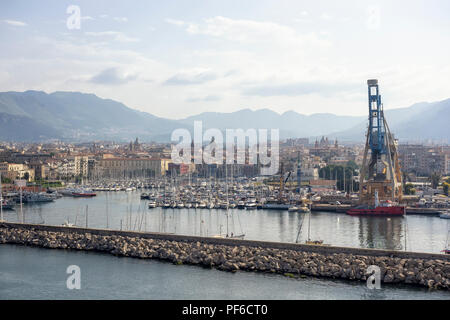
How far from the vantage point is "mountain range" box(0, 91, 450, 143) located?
12888 centimetres

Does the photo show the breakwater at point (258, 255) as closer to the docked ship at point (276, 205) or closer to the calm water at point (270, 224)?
the calm water at point (270, 224)

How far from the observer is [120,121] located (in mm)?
178375

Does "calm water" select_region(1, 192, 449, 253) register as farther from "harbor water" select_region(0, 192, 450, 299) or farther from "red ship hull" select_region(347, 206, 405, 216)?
"red ship hull" select_region(347, 206, 405, 216)

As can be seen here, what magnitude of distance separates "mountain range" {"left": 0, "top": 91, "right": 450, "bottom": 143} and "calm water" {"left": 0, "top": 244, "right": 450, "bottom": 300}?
108 meters

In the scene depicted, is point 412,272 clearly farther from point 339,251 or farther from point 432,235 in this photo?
point 432,235

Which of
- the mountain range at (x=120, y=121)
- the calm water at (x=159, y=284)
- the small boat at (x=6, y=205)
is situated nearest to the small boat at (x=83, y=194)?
the small boat at (x=6, y=205)

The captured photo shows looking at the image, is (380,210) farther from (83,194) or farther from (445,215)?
(83,194)

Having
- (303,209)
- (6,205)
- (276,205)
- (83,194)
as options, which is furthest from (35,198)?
(303,209)

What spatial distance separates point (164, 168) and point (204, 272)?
31.3m

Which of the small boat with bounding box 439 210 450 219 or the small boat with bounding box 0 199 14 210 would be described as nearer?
the small boat with bounding box 439 210 450 219

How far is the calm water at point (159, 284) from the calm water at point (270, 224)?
3337 mm

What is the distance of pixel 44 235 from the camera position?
40.7ft

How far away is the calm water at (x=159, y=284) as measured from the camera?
8.30 m

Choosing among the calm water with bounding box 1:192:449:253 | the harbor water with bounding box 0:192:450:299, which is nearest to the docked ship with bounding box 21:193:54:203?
the calm water with bounding box 1:192:449:253
